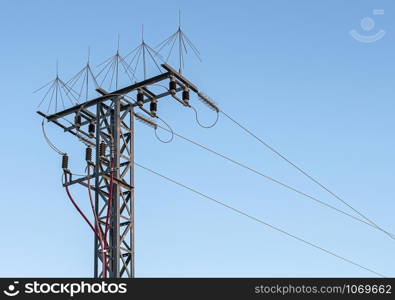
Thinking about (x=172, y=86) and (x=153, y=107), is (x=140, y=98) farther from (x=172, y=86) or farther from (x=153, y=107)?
(x=172, y=86)

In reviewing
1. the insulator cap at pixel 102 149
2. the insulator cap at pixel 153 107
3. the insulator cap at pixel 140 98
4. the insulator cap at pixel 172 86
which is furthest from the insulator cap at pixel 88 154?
the insulator cap at pixel 172 86

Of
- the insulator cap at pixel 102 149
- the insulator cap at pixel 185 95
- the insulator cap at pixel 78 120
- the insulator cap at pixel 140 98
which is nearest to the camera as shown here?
the insulator cap at pixel 102 149

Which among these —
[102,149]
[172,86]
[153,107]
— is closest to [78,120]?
[102,149]

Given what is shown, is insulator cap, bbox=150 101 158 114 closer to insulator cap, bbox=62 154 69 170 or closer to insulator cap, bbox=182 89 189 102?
insulator cap, bbox=182 89 189 102

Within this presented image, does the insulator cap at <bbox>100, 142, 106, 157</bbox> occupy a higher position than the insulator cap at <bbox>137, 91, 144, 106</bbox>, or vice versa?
the insulator cap at <bbox>137, 91, 144, 106</bbox>

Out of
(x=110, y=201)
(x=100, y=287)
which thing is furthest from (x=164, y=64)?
(x=100, y=287)

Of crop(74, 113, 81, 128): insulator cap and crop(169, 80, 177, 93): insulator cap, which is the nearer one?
crop(169, 80, 177, 93): insulator cap

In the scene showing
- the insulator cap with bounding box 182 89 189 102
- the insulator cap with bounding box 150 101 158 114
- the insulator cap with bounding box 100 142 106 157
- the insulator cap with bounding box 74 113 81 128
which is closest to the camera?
the insulator cap with bounding box 100 142 106 157

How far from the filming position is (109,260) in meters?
24.3

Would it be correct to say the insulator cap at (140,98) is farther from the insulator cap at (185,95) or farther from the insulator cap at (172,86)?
the insulator cap at (185,95)

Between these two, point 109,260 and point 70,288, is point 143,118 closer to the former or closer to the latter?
point 109,260

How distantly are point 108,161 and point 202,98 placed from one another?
131 inches

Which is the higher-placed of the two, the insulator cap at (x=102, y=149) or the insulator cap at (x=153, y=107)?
the insulator cap at (x=153, y=107)

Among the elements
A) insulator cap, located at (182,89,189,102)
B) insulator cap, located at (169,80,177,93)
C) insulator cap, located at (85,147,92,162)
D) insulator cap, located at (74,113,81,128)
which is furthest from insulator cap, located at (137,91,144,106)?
insulator cap, located at (74,113,81,128)
